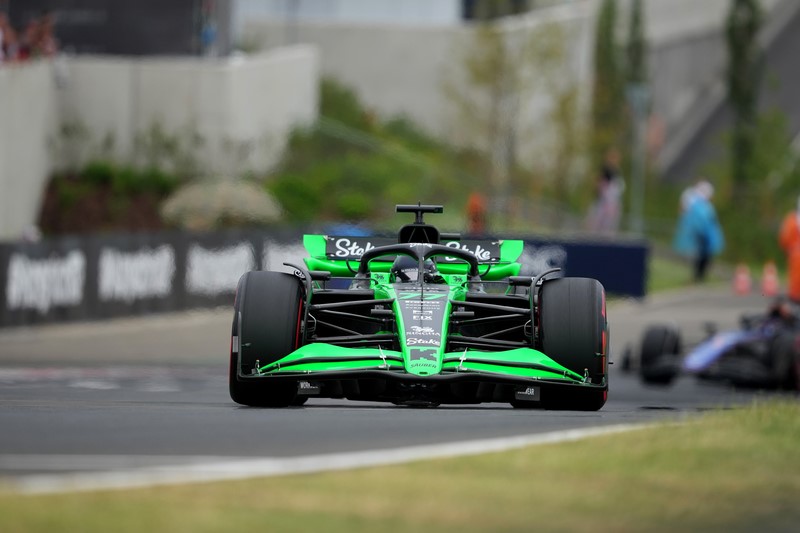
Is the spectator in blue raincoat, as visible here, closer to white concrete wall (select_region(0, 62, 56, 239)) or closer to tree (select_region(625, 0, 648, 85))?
white concrete wall (select_region(0, 62, 56, 239))

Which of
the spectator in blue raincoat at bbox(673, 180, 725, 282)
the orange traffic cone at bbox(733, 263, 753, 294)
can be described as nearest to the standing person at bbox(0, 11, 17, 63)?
the spectator in blue raincoat at bbox(673, 180, 725, 282)

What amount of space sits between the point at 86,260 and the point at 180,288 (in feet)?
9.95

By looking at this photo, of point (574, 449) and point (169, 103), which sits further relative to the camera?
point (169, 103)

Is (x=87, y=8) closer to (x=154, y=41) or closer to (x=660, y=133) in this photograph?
(x=154, y=41)

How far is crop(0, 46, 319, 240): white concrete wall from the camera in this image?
33.0m

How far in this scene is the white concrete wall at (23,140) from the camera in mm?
30156

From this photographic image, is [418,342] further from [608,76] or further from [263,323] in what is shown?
[608,76]

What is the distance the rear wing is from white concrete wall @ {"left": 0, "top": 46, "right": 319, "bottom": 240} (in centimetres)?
1908

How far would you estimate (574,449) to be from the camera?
923cm

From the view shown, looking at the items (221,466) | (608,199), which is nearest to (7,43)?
(608,199)

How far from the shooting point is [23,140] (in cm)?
3152

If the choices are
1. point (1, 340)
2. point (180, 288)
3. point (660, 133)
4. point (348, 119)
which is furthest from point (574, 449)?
point (660, 133)

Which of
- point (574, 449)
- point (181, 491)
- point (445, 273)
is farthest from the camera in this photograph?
point (445, 273)

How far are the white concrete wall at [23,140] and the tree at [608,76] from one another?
27790 millimetres
